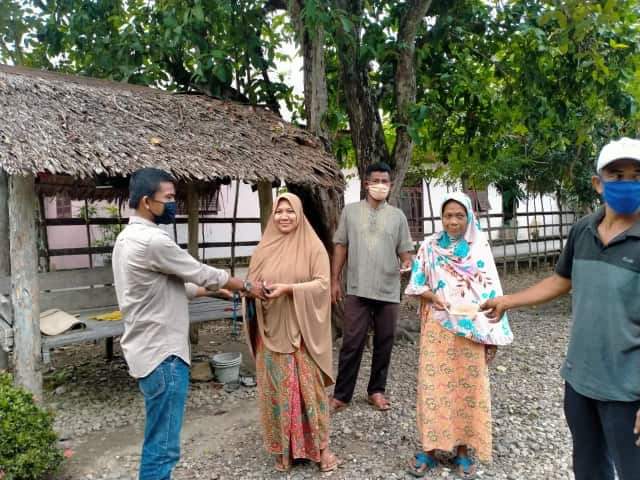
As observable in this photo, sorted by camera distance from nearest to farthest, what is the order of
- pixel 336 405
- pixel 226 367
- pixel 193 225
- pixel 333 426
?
pixel 333 426 → pixel 336 405 → pixel 226 367 → pixel 193 225

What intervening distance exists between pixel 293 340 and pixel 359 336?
1072 mm

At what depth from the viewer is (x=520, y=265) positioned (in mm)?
13391

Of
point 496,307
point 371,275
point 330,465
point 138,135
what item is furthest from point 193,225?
point 496,307

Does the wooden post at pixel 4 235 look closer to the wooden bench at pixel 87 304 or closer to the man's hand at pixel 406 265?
the wooden bench at pixel 87 304

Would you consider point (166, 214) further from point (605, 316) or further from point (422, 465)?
point (422, 465)

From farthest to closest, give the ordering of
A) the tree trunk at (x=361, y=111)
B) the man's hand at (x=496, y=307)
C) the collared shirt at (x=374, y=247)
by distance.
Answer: the tree trunk at (x=361, y=111)
the collared shirt at (x=374, y=247)
the man's hand at (x=496, y=307)

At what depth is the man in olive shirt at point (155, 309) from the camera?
2400 millimetres

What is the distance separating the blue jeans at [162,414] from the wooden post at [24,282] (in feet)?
6.41

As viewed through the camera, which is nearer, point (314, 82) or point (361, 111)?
point (314, 82)

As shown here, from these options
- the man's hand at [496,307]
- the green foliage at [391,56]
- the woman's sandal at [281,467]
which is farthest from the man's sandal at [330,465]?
the green foliage at [391,56]

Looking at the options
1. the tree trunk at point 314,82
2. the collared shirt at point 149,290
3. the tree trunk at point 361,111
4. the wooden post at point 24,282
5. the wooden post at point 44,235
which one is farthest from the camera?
the wooden post at point 44,235

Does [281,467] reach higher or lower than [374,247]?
lower

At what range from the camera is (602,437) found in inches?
80.6

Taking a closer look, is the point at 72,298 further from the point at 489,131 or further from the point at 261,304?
the point at 489,131
